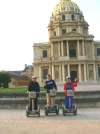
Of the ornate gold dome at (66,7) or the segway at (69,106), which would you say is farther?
the ornate gold dome at (66,7)

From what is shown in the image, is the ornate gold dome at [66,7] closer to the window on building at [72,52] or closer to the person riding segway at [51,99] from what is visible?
the window on building at [72,52]

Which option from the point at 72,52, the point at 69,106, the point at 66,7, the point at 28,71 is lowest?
the point at 69,106

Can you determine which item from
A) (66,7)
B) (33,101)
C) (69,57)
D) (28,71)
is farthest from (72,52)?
(33,101)

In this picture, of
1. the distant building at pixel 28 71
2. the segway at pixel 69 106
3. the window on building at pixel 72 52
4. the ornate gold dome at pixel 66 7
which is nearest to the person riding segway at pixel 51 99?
the segway at pixel 69 106

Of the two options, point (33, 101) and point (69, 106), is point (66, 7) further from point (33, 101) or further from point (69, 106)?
point (33, 101)

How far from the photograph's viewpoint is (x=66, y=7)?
79062 mm

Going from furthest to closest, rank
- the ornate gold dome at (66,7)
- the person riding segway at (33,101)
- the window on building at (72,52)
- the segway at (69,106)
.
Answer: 1. the ornate gold dome at (66,7)
2. the window on building at (72,52)
3. the segway at (69,106)
4. the person riding segway at (33,101)

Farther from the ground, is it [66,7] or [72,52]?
[66,7]

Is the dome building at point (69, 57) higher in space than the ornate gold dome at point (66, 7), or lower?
lower

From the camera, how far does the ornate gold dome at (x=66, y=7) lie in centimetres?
7881

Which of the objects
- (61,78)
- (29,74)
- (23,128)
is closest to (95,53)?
(61,78)

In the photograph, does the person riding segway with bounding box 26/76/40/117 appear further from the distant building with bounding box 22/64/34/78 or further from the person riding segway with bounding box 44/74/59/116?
the distant building with bounding box 22/64/34/78

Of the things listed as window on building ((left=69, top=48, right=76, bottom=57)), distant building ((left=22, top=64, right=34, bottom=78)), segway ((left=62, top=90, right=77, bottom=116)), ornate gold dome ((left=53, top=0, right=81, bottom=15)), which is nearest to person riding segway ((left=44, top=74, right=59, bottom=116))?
segway ((left=62, top=90, right=77, bottom=116))

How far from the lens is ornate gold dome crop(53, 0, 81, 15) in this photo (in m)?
78.8
